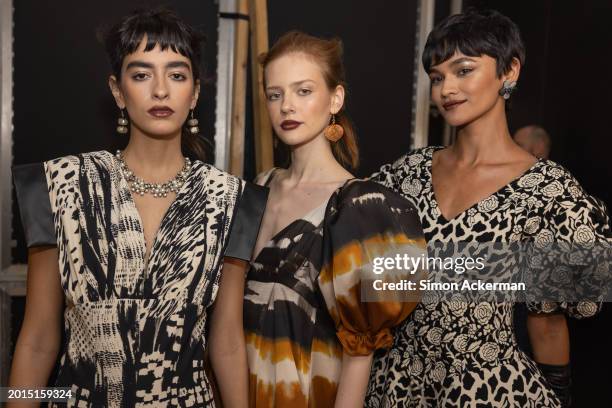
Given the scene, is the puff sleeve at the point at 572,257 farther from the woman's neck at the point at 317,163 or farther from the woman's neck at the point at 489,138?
the woman's neck at the point at 317,163

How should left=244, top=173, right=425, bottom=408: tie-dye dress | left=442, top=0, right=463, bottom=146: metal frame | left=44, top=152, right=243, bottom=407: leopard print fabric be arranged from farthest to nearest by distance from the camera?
left=442, top=0, right=463, bottom=146: metal frame, left=244, top=173, right=425, bottom=408: tie-dye dress, left=44, top=152, right=243, bottom=407: leopard print fabric

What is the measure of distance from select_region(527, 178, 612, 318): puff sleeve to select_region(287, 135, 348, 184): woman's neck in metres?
0.57

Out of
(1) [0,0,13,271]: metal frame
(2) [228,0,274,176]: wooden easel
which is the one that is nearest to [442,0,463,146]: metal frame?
(2) [228,0,274,176]: wooden easel

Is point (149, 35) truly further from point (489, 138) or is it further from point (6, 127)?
point (6, 127)

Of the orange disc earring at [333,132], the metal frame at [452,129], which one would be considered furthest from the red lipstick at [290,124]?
the metal frame at [452,129]

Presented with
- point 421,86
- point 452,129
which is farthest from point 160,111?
point 452,129

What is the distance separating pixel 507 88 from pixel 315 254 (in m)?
0.72

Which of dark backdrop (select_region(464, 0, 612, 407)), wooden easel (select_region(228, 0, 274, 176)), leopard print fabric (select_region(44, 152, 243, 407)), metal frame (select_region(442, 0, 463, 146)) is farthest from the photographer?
metal frame (select_region(442, 0, 463, 146))

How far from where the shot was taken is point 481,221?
171cm

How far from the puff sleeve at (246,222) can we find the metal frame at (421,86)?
4.23 feet

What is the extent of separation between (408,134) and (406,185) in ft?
3.16

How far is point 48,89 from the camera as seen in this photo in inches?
94.3

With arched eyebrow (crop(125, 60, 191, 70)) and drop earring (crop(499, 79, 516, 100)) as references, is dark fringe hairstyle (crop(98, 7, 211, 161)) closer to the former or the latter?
arched eyebrow (crop(125, 60, 191, 70))

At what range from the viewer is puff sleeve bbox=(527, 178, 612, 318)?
1.65m
